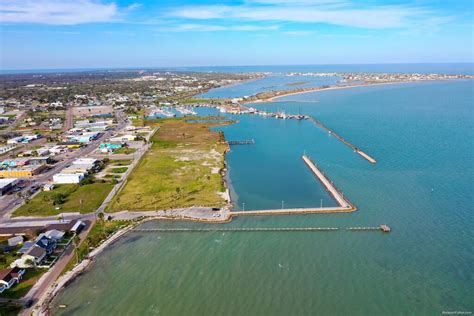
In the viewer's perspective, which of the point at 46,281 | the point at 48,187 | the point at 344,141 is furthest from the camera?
the point at 344,141

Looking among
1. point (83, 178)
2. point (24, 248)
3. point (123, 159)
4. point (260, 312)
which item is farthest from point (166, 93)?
point (260, 312)

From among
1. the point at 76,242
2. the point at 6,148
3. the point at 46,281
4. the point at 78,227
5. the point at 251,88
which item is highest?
the point at 251,88

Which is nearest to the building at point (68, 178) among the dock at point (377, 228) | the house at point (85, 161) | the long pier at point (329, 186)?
the house at point (85, 161)

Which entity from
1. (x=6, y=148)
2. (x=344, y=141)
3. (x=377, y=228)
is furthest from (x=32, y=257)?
(x=344, y=141)

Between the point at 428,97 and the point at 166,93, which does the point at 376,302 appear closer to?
the point at 428,97

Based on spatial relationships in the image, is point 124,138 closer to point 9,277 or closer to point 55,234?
point 55,234

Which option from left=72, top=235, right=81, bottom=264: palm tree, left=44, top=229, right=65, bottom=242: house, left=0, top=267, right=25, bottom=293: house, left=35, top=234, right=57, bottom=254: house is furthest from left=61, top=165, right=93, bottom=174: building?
left=0, top=267, right=25, bottom=293: house
